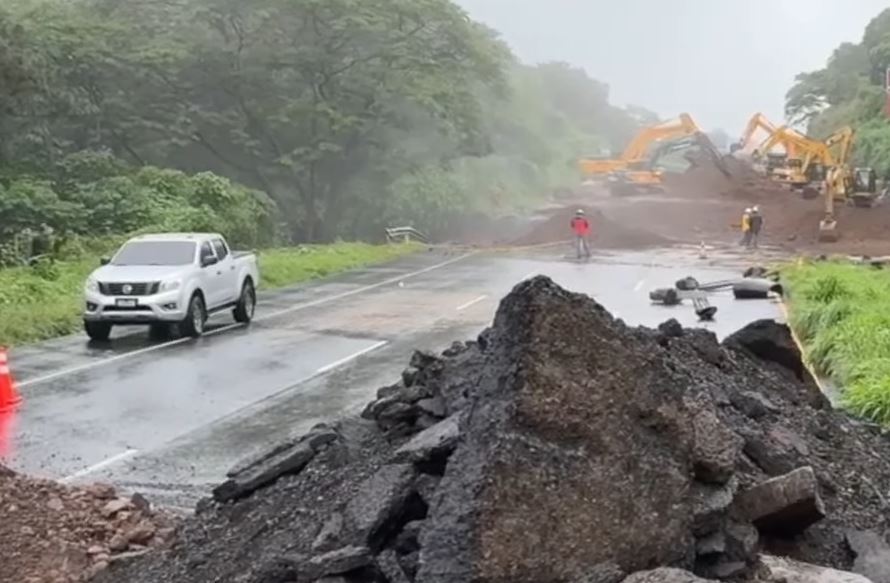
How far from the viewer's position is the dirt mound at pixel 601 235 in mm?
49312

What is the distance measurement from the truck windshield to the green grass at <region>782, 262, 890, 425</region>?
400 inches

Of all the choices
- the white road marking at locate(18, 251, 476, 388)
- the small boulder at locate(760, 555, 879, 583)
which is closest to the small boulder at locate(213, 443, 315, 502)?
the small boulder at locate(760, 555, 879, 583)

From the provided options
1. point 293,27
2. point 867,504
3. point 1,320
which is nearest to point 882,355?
point 867,504

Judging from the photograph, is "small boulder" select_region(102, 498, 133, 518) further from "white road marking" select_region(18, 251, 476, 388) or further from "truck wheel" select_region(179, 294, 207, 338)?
"truck wheel" select_region(179, 294, 207, 338)

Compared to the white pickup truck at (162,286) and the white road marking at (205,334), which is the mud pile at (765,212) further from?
the white pickup truck at (162,286)

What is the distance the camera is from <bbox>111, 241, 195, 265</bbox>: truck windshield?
2223 cm

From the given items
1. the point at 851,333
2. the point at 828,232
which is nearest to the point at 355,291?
the point at 851,333

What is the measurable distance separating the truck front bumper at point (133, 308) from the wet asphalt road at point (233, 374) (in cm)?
40

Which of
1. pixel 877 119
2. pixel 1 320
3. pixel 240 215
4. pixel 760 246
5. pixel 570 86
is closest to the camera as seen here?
pixel 1 320

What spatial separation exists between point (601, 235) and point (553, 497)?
1822 inches

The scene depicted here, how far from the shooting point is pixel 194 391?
15.8 meters

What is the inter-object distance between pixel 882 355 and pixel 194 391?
806 cm

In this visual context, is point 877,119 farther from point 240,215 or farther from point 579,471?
point 579,471

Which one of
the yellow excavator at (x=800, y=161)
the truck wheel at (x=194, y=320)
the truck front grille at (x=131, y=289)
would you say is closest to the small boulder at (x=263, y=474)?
the truck front grille at (x=131, y=289)
